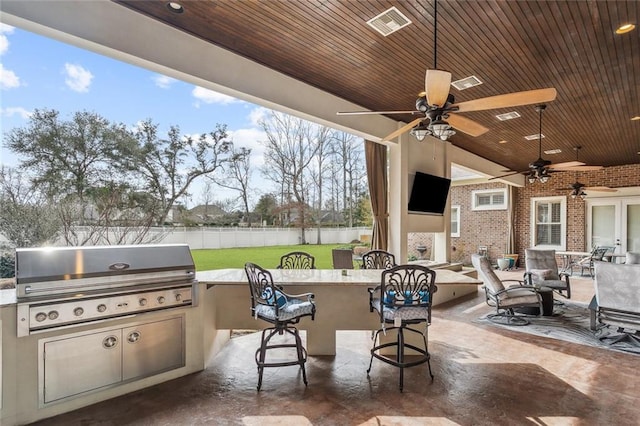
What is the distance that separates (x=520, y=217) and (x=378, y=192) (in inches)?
302

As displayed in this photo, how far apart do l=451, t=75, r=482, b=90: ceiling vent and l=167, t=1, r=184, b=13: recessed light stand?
3.39 meters

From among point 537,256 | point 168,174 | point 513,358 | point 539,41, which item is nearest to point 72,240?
point 168,174

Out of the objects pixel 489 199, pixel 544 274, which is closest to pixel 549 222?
pixel 489 199

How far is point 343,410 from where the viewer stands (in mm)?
2561

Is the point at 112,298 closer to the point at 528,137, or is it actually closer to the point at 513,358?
the point at 513,358

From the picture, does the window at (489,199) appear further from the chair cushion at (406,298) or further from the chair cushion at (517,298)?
the chair cushion at (406,298)

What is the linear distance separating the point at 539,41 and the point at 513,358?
11.2 feet

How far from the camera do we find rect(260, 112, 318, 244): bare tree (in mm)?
7867

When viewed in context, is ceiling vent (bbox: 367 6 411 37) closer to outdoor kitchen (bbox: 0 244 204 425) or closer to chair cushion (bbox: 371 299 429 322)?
chair cushion (bbox: 371 299 429 322)

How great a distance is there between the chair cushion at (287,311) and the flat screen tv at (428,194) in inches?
155

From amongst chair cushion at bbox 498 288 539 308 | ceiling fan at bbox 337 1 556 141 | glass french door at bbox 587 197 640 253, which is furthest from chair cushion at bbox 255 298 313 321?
glass french door at bbox 587 197 640 253

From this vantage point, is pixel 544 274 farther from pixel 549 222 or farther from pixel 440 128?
pixel 549 222

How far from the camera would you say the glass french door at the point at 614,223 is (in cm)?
932

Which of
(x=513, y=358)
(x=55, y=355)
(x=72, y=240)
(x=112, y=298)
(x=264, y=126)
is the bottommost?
(x=513, y=358)
